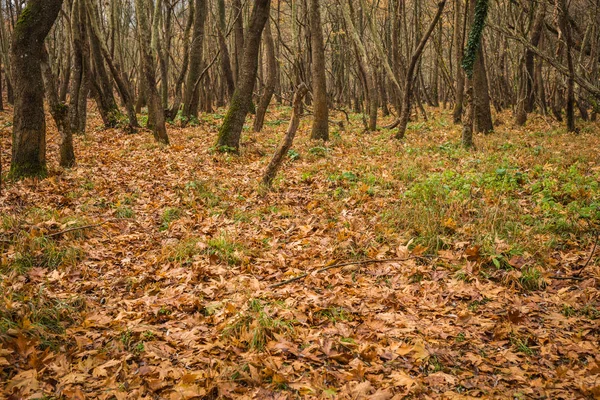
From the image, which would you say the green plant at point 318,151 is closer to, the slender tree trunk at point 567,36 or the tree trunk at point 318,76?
the tree trunk at point 318,76

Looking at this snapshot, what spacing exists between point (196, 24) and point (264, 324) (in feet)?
41.9

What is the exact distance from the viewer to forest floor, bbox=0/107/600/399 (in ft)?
10.2

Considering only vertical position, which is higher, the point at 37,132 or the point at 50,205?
the point at 37,132

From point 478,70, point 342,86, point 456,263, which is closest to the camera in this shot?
point 456,263

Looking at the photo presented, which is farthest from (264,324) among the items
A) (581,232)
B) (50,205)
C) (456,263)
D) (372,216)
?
(50,205)

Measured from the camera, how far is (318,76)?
11336mm

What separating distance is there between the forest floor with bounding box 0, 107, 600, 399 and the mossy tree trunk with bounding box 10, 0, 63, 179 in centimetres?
53

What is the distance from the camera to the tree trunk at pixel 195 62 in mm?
13734

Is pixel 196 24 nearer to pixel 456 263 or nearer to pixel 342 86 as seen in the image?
pixel 456 263

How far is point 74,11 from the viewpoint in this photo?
10766mm

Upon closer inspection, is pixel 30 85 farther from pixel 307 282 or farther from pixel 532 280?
pixel 532 280

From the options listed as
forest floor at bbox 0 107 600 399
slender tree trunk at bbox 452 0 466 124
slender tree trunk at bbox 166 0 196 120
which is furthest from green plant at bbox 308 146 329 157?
slender tree trunk at bbox 166 0 196 120

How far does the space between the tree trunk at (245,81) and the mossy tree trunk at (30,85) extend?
155 inches

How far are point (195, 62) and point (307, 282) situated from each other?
1198 centimetres
